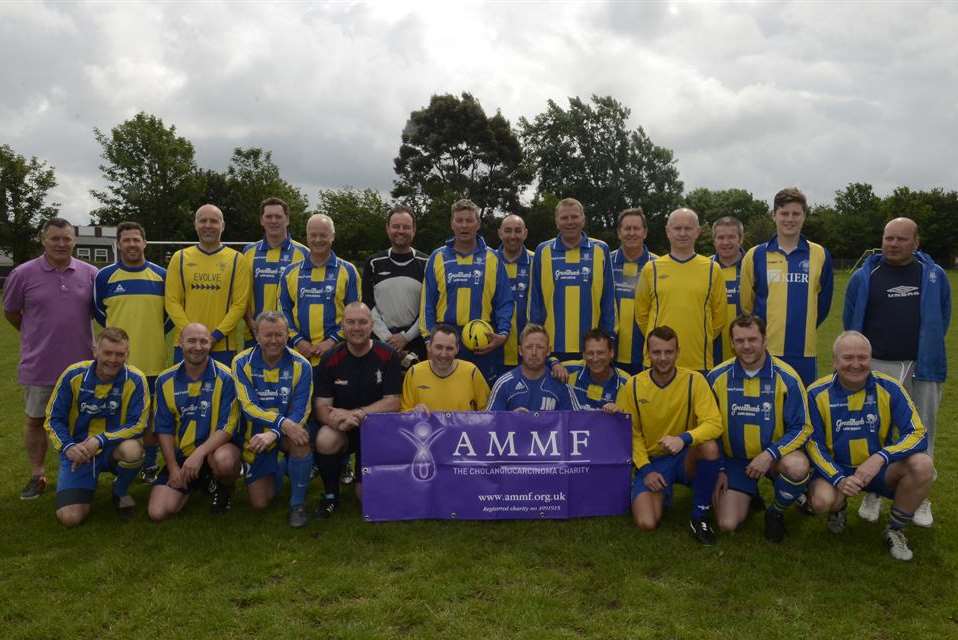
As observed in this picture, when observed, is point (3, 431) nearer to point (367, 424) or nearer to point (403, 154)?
point (367, 424)

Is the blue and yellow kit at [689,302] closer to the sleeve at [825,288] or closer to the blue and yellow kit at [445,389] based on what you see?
the sleeve at [825,288]

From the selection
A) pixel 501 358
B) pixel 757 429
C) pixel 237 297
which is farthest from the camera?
pixel 501 358

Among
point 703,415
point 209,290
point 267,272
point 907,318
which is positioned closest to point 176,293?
point 209,290

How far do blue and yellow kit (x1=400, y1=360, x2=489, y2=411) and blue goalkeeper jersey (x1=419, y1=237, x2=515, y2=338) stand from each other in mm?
579

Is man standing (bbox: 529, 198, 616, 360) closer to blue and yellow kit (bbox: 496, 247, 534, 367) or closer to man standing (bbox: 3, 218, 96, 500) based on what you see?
blue and yellow kit (bbox: 496, 247, 534, 367)

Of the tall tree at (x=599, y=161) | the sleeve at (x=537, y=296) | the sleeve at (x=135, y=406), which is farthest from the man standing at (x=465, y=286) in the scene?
the tall tree at (x=599, y=161)

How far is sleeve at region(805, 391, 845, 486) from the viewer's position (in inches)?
159

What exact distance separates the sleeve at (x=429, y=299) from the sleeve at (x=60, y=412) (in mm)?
2527

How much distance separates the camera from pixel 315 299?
5293 mm

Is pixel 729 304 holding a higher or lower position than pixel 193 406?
higher

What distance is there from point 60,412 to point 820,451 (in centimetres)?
500

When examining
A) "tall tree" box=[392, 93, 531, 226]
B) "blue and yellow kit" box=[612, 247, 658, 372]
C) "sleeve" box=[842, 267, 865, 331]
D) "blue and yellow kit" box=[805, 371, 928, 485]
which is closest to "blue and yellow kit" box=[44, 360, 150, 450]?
"blue and yellow kit" box=[612, 247, 658, 372]

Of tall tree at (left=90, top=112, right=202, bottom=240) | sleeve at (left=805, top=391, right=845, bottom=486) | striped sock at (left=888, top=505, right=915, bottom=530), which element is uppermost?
tall tree at (left=90, top=112, right=202, bottom=240)

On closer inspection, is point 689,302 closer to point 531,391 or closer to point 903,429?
point 531,391
